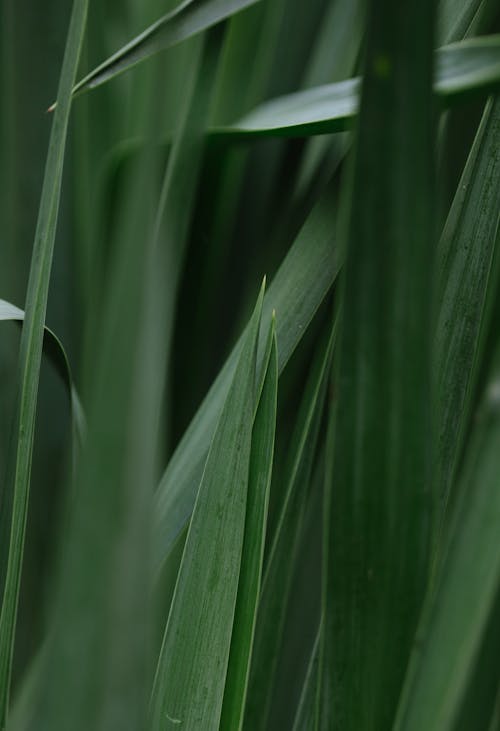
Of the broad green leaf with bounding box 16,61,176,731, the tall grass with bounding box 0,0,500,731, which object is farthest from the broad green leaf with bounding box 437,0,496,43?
the broad green leaf with bounding box 16,61,176,731

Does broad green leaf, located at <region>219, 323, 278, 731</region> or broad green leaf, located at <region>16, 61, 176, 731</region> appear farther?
broad green leaf, located at <region>219, 323, 278, 731</region>

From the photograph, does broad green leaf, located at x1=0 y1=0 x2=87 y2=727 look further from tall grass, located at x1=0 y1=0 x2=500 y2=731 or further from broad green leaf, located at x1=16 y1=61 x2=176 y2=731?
broad green leaf, located at x1=16 y1=61 x2=176 y2=731

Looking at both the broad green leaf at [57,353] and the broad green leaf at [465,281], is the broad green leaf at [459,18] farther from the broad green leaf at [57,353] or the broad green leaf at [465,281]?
the broad green leaf at [57,353]

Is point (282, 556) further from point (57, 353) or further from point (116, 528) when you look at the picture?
point (116, 528)

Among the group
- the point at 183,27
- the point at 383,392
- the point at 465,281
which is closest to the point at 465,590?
the point at 383,392

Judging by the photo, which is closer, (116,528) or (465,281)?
(116,528)

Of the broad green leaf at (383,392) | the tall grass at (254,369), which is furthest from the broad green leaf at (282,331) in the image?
the broad green leaf at (383,392)
